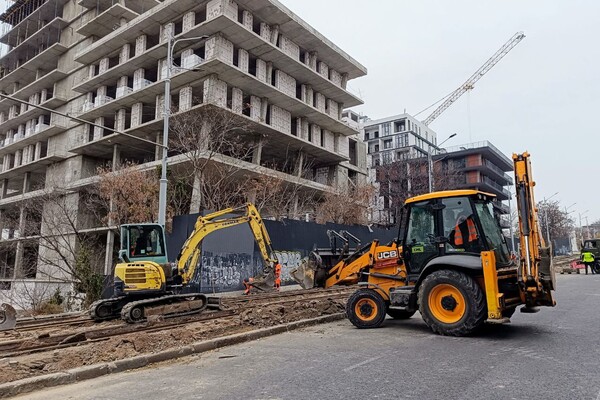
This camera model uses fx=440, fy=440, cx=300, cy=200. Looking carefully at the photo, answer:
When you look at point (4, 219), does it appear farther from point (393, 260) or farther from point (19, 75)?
point (393, 260)

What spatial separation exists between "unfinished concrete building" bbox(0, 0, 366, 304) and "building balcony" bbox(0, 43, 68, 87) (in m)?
0.20

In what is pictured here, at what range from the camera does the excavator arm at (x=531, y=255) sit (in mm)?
8359

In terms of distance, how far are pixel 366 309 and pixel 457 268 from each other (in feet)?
7.79

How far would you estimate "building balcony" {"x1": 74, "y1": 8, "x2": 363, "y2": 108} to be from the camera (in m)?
34.3

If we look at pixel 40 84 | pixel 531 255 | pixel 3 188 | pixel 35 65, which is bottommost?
pixel 531 255

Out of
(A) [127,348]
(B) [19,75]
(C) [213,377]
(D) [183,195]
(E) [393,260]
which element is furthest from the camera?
(B) [19,75]

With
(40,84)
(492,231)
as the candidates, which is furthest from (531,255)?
(40,84)

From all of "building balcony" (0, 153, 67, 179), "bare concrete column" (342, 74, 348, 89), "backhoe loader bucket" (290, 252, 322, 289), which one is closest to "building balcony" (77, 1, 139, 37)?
"building balcony" (0, 153, 67, 179)

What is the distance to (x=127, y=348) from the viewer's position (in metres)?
7.86

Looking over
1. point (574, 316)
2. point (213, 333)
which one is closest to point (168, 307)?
point (213, 333)

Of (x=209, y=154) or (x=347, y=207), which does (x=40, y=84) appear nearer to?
(x=209, y=154)

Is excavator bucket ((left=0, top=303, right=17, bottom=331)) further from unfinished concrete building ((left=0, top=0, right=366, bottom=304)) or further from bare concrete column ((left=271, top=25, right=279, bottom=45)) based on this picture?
bare concrete column ((left=271, top=25, right=279, bottom=45))

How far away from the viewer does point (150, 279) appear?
12.4 meters

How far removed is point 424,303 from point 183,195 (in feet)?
65.4
